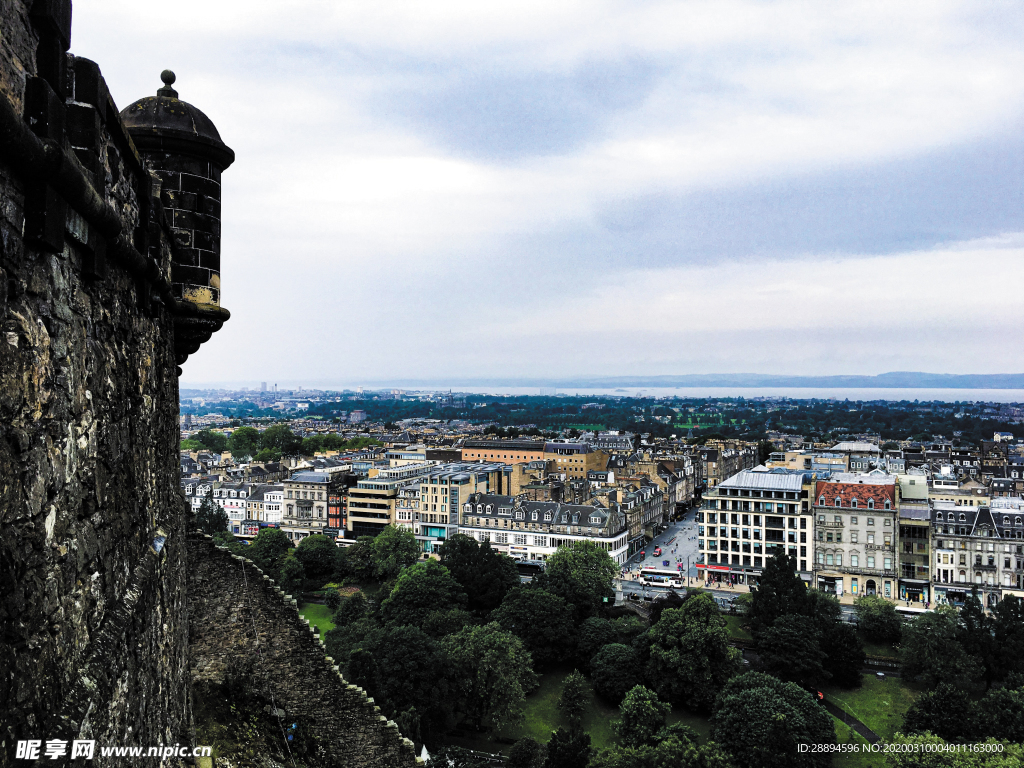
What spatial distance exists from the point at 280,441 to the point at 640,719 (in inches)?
3863

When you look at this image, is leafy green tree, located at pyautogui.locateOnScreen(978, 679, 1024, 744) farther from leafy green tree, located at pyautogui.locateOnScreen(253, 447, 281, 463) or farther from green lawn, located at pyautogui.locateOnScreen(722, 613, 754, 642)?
leafy green tree, located at pyautogui.locateOnScreen(253, 447, 281, 463)

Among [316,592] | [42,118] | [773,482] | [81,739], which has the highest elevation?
[42,118]

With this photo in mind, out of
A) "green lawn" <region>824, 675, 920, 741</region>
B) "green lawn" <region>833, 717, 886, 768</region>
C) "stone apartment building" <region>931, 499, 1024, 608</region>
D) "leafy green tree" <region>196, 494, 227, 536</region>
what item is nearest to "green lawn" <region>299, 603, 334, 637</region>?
"leafy green tree" <region>196, 494, 227, 536</region>

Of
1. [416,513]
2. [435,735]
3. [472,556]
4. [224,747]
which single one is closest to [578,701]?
[435,735]

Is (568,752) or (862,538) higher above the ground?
(862,538)

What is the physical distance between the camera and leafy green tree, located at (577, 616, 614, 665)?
3409 cm

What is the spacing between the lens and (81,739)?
3576mm

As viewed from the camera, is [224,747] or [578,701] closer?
[224,747]

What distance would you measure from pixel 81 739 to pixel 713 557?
52034 millimetres

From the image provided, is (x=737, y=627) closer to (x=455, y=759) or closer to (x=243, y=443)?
(x=455, y=759)

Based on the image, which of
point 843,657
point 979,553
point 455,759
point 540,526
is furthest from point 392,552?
point 979,553

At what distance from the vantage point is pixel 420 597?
124ft

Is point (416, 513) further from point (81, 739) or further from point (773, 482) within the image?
point (81, 739)

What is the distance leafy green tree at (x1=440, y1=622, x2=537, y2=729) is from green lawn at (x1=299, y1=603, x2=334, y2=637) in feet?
42.9
